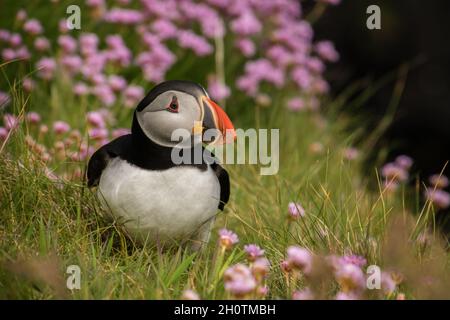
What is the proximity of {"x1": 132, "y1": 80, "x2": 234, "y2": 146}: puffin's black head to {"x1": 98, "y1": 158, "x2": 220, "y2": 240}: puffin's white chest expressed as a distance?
129mm

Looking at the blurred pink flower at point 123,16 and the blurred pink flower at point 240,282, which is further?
the blurred pink flower at point 123,16

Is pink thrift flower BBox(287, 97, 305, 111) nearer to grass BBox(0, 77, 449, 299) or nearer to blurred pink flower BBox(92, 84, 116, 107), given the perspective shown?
blurred pink flower BBox(92, 84, 116, 107)

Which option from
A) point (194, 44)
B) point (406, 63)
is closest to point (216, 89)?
point (194, 44)

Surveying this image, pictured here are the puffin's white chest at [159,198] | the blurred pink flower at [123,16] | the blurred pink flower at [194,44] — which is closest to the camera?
the puffin's white chest at [159,198]

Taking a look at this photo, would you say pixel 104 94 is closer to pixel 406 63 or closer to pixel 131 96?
pixel 131 96

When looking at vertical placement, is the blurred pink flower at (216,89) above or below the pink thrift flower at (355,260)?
above

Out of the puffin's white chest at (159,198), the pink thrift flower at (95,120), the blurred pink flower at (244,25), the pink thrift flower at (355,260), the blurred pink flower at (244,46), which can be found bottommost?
the pink thrift flower at (355,260)

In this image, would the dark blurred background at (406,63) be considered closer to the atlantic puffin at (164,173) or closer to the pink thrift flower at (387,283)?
the atlantic puffin at (164,173)

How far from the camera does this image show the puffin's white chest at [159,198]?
2578 millimetres

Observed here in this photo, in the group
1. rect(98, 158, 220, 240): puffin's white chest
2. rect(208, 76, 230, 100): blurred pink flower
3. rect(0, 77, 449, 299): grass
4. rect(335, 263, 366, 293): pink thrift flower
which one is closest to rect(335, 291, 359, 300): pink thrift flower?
rect(335, 263, 366, 293): pink thrift flower

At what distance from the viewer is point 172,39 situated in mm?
5301

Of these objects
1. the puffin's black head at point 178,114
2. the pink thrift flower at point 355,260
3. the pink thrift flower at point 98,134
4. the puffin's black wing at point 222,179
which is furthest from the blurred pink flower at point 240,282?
the pink thrift flower at point 98,134

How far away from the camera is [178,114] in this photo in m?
2.59

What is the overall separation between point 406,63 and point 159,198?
169 inches
